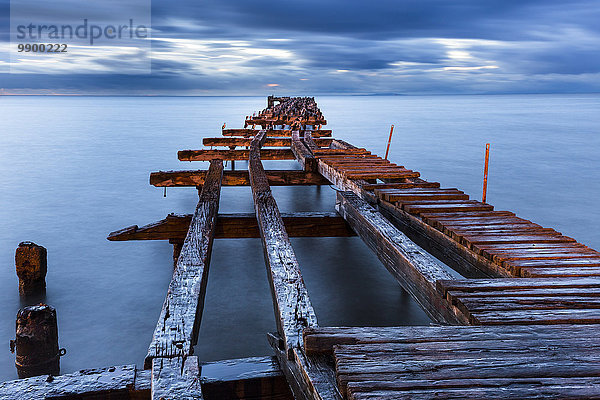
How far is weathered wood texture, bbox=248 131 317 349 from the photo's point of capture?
8.71 ft

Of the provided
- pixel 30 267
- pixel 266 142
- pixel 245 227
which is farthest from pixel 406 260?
pixel 266 142

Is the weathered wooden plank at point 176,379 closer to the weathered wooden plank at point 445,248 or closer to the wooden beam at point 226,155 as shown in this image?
the weathered wooden plank at point 445,248

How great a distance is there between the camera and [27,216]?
478 inches

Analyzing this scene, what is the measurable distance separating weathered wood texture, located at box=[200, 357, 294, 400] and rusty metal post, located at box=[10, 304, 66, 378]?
202 centimetres

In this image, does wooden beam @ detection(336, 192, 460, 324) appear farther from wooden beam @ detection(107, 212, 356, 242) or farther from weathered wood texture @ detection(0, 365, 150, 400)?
weathered wood texture @ detection(0, 365, 150, 400)

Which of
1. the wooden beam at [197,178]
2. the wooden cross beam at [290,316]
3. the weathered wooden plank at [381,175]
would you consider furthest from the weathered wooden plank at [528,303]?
the wooden beam at [197,178]

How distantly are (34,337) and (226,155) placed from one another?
18.8 feet

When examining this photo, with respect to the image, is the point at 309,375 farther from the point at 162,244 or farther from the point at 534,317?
the point at 162,244

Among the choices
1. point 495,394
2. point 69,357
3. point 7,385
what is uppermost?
point 495,394

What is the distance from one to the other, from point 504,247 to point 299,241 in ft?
19.1

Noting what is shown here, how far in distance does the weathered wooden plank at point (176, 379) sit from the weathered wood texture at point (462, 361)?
511mm

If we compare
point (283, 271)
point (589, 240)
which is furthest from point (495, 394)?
point (589, 240)

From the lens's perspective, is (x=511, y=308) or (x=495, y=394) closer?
(x=495, y=394)

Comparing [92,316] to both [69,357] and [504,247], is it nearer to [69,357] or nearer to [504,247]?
[69,357]
